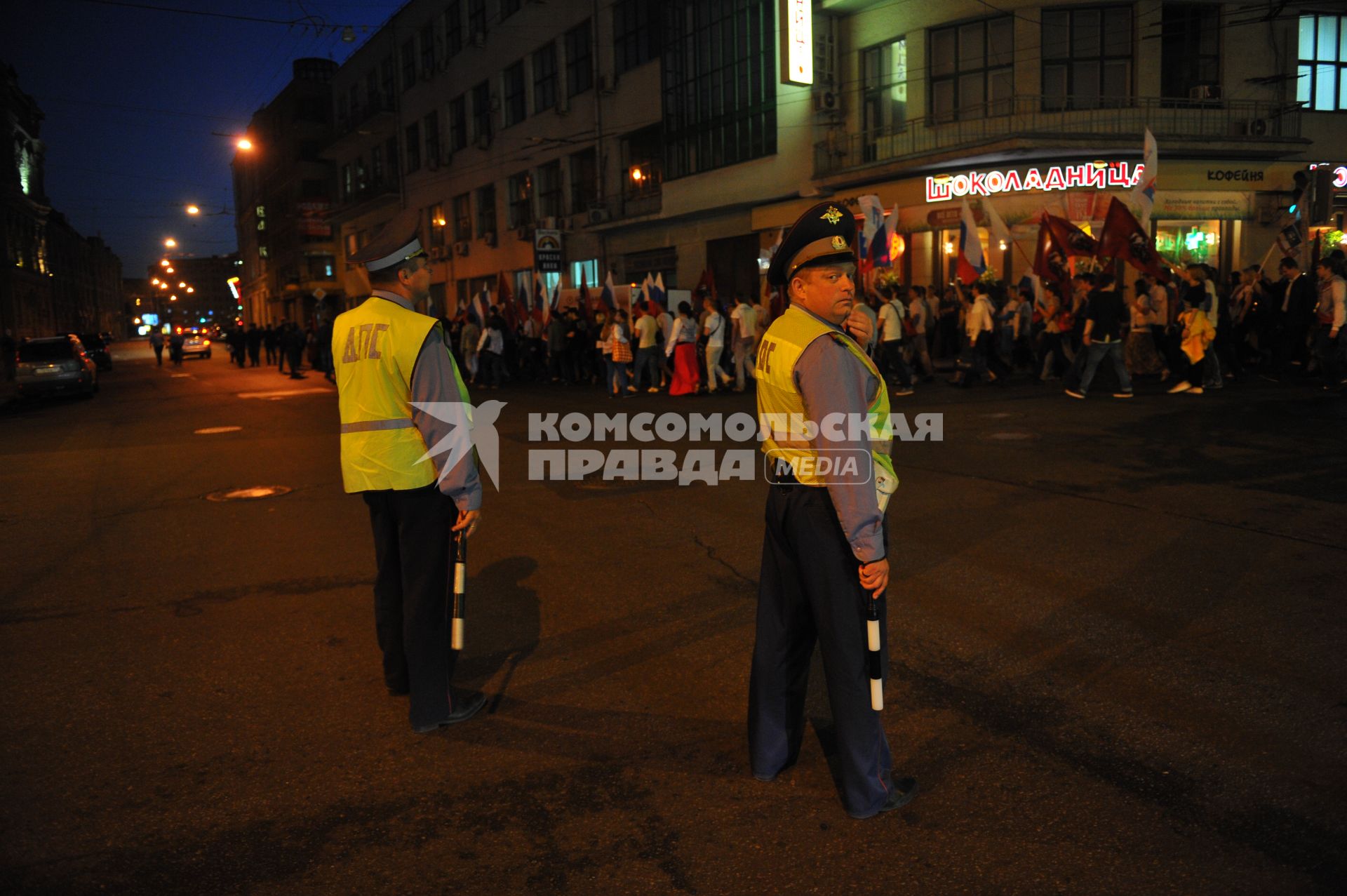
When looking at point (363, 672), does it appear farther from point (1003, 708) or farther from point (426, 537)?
point (1003, 708)

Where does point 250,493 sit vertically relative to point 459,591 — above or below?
below

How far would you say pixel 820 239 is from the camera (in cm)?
313

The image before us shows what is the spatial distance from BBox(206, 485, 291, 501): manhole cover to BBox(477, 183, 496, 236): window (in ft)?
107

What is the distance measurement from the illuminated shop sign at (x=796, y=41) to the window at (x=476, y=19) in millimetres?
19533

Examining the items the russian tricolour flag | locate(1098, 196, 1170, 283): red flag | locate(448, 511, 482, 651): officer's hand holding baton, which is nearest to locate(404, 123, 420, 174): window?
the russian tricolour flag

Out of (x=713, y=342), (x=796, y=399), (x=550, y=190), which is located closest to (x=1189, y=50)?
(x=713, y=342)

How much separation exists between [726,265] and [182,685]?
1004 inches

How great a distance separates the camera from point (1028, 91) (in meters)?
21.8

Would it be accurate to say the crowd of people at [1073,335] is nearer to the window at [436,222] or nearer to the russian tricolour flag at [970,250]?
the russian tricolour flag at [970,250]

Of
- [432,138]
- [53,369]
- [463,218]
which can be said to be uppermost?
[432,138]

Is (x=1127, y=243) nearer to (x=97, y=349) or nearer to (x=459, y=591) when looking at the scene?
(x=459, y=591)

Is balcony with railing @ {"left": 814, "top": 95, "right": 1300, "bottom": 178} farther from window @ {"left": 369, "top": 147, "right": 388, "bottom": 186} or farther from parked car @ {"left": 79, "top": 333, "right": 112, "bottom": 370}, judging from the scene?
window @ {"left": 369, "top": 147, "right": 388, "bottom": 186}

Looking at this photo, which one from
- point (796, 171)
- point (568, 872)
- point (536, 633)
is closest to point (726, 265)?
point (796, 171)

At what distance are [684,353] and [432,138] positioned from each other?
1269 inches
